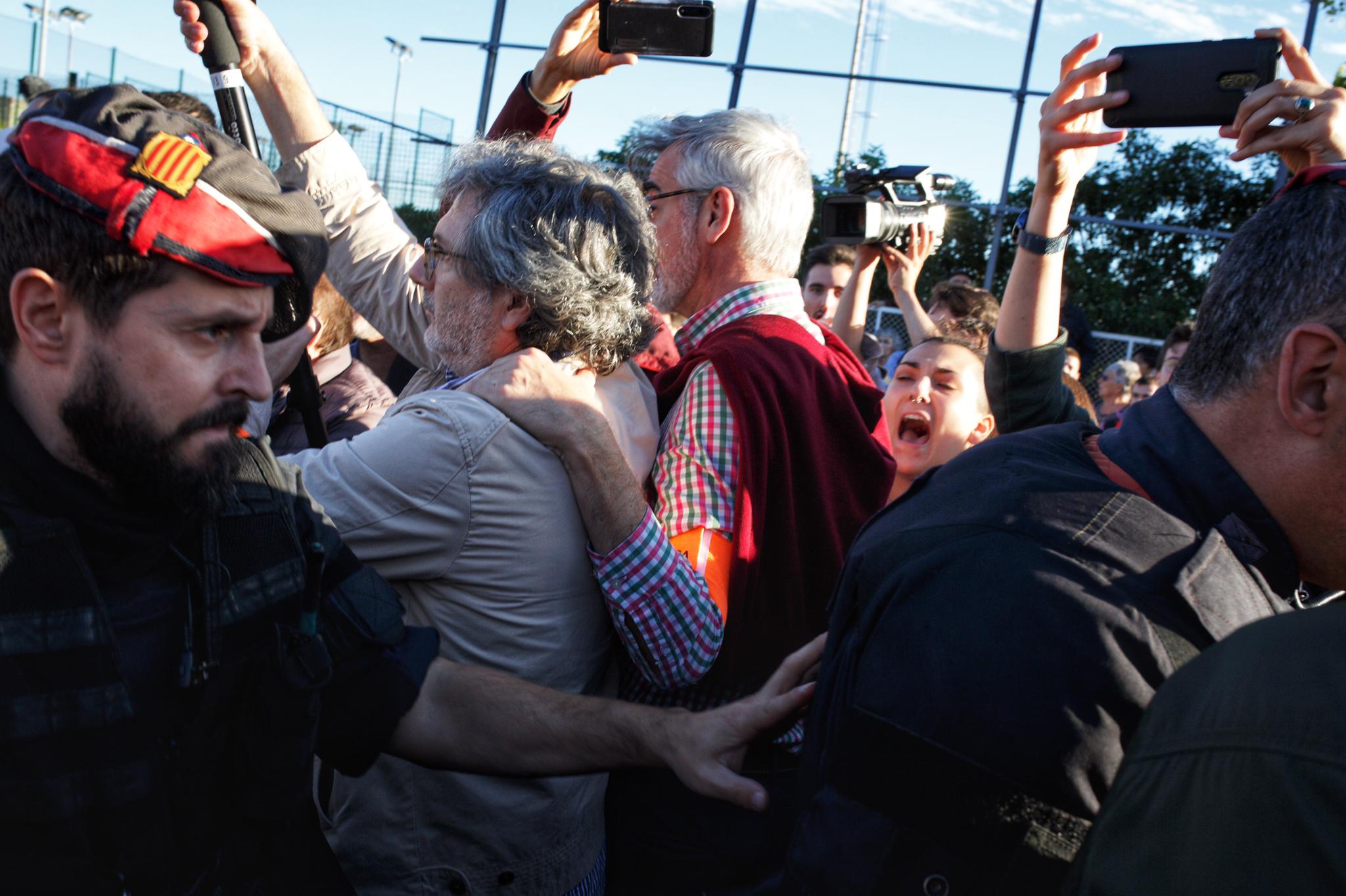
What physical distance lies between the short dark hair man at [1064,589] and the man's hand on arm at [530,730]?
339 millimetres

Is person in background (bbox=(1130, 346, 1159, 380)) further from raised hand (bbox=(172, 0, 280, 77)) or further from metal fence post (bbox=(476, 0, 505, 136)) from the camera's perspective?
raised hand (bbox=(172, 0, 280, 77))

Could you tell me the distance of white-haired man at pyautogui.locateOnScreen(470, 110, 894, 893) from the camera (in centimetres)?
181

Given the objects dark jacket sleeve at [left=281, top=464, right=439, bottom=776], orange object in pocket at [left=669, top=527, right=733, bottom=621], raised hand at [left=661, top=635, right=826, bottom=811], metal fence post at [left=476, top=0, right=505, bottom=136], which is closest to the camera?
raised hand at [left=661, top=635, right=826, bottom=811]

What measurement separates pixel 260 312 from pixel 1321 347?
1.29 m

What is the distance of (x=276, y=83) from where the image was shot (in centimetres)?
239

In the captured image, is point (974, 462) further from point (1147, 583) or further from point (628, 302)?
point (628, 302)

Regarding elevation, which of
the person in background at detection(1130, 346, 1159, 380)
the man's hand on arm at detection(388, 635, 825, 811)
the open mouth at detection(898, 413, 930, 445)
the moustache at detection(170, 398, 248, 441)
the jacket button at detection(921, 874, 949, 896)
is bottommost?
the man's hand on arm at detection(388, 635, 825, 811)

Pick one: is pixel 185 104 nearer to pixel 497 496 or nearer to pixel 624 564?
pixel 497 496

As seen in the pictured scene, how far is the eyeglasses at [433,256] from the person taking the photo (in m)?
2.02

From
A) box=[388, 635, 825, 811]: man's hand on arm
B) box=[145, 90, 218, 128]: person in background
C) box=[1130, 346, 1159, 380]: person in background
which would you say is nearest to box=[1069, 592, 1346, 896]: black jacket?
box=[388, 635, 825, 811]: man's hand on arm

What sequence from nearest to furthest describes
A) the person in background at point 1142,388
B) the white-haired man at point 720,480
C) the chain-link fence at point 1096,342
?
the white-haired man at point 720,480
the person in background at point 1142,388
the chain-link fence at point 1096,342

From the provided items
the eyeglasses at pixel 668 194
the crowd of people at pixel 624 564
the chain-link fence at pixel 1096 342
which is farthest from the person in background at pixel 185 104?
the chain-link fence at pixel 1096 342

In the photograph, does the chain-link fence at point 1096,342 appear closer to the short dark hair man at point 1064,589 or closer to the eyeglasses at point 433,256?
the eyeglasses at point 433,256

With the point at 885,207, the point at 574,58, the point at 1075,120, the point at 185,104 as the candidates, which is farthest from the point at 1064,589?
the point at 185,104
